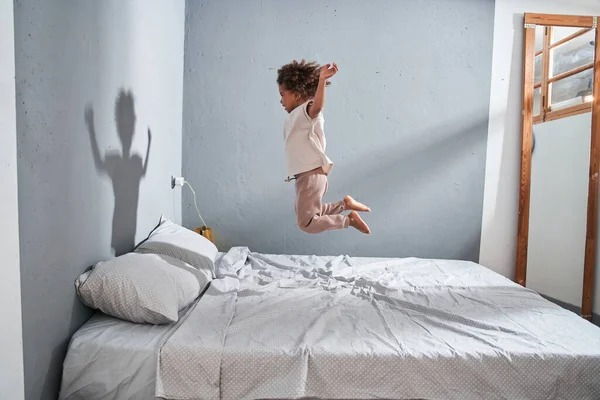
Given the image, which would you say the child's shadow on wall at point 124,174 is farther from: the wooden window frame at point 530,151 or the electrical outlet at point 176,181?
the wooden window frame at point 530,151

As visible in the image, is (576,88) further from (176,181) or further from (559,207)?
(176,181)

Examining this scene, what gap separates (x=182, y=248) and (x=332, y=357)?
42.1 inches

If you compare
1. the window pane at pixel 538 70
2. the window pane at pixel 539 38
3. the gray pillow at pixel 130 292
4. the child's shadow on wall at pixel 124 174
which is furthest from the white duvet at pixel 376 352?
the window pane at pixel 539 38

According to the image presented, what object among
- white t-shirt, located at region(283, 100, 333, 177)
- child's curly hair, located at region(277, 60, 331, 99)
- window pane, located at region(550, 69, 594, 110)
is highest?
window pane, located at region(550, 69, 594, 110)

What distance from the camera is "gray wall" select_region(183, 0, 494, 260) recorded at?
3154mm

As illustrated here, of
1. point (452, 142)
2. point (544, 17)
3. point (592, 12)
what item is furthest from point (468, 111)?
point (592, 12)

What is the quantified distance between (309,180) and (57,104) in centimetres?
121

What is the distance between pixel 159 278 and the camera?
1611 mm

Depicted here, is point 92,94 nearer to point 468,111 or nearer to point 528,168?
point 468,111

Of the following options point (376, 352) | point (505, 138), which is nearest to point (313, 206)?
point (376, 352)

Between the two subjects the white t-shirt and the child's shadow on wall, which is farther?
the white t-shirt

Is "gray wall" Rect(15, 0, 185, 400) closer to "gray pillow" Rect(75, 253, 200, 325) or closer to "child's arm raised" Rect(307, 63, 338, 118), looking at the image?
"gray pillow" Rect(75, 253, 200, 325)

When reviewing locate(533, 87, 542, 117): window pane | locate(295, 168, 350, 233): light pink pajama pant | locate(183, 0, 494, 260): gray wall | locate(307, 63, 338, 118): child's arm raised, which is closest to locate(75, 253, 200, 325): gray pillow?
locate(295, 168, 350, 233): light pink pajama pant

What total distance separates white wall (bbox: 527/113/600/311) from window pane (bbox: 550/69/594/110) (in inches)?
5.0
